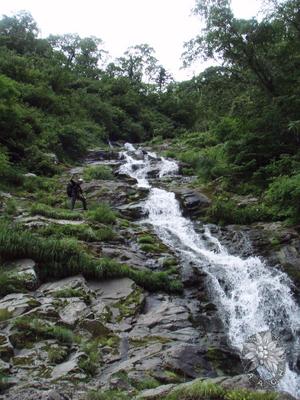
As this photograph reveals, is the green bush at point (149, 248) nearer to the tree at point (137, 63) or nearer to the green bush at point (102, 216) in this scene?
the green bush at point (102, 216)

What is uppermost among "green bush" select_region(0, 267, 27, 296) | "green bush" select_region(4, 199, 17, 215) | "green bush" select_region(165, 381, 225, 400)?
"green bush" select_region(4, 199, 17, 215)

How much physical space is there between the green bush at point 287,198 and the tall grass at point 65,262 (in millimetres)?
5151

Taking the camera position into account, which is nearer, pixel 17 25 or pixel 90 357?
pixel 90 357

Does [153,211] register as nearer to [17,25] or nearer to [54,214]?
[54,214]

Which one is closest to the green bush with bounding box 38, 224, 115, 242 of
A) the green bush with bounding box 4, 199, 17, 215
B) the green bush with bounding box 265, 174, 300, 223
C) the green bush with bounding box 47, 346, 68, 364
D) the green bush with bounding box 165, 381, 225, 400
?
the green bush with bounding box 4, 199, 17, 215

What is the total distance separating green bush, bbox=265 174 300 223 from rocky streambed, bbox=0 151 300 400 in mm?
1321

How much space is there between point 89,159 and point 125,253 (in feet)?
53.6

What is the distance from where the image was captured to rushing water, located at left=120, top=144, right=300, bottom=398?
1041cm

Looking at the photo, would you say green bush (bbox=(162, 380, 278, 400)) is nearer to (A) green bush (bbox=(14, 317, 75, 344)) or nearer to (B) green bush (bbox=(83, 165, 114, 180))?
(A) green bush (bbox=(14, 317, 75, 344))

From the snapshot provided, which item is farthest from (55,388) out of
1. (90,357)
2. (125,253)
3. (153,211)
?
(153,211)

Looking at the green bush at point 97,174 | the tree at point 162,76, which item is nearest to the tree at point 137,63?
the tree at point 162,76

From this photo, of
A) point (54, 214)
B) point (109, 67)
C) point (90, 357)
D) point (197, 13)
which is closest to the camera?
point (90, 357)

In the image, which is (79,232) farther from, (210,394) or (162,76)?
(162,76)

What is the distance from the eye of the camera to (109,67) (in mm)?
56312
